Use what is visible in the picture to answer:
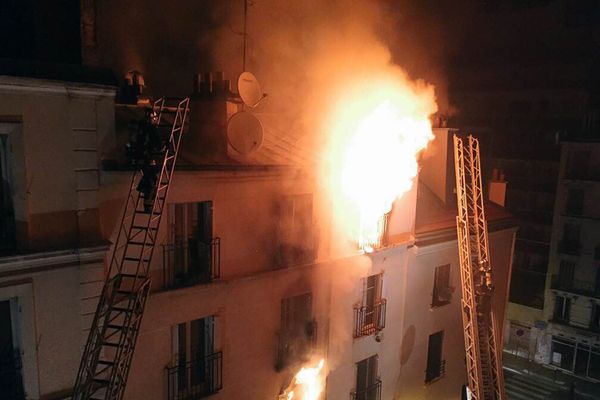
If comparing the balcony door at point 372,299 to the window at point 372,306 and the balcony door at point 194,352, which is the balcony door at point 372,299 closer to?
the window at point 372,306

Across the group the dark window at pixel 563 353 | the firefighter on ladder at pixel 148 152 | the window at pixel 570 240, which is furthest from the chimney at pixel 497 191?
the firefighter on ladder at pixel 148 152

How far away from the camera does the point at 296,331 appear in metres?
13.7

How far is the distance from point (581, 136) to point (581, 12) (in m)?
9.27

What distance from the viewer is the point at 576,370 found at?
3256 centimetres

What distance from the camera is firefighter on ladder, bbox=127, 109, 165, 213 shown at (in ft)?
28.9

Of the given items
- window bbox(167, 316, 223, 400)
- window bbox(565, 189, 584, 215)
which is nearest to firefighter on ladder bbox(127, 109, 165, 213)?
window bbox(167, 316, 223, 400)

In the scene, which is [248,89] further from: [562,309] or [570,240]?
[562,309]

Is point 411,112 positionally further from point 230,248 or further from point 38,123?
point 38,123

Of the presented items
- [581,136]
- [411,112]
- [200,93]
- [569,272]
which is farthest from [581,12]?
[200,93]

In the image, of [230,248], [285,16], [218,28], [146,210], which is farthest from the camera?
[285,16]

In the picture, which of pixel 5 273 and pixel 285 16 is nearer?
pixel 5 273

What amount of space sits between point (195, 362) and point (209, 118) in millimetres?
6287

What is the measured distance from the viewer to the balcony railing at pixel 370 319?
50.0 feet

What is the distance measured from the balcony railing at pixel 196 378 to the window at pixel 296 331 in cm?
200
